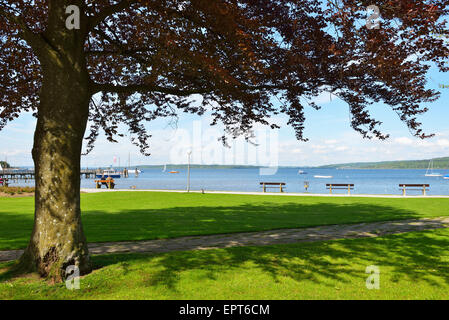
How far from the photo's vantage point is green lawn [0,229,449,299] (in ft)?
17.8

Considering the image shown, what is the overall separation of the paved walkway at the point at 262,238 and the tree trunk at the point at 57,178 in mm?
2380

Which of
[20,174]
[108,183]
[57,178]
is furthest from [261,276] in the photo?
[20,174]

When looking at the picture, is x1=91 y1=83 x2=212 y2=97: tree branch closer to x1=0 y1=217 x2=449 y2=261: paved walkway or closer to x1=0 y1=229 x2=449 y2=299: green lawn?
x1=0 y1=229 x2=449 y2=299: green lawn

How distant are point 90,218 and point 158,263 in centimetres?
881

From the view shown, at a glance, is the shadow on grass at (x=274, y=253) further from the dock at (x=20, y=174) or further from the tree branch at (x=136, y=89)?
the dock at (x=20, y=174)

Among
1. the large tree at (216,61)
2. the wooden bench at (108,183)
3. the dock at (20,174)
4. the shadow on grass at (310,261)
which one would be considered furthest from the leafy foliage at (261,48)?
the dock at (20,174)

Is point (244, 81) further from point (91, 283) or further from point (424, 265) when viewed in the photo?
point (424, 265)

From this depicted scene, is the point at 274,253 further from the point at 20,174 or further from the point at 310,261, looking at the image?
the point at 20,174

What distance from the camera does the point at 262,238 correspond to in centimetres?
1021

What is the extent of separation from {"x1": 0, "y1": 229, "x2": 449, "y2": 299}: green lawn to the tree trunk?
0.44 metres

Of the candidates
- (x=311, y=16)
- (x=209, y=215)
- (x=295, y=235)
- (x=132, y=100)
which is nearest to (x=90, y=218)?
(x=209, y=215)

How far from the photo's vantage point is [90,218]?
14.6 m

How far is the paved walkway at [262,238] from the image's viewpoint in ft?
28.9

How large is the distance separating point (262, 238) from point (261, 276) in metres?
4.00
